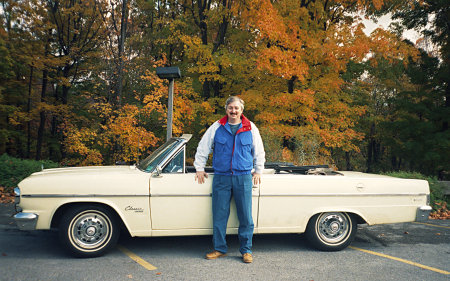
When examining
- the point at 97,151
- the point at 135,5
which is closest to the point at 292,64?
the point at 97,151

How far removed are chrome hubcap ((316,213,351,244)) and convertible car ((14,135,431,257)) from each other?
13mm

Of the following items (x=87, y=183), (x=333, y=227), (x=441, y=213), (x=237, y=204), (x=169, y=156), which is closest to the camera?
(x=87, y=183)

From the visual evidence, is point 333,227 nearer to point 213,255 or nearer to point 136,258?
point 213,255

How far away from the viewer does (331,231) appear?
15.8 ft

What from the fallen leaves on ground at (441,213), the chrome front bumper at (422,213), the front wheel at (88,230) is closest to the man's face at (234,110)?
the front wheel at (88,230)

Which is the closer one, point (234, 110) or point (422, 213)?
point (234, 110)

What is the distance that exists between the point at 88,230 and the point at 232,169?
1.88 metres

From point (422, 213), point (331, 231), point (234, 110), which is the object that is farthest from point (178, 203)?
point (422, 213)

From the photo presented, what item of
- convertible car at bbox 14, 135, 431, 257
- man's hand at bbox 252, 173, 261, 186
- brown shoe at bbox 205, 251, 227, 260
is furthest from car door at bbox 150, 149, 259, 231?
man's hand at bbox 252, 173, 261, 186

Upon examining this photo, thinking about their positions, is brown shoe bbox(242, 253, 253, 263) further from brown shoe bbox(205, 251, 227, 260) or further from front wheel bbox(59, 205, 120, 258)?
front wheel bbox(59, 205, 120, 258)

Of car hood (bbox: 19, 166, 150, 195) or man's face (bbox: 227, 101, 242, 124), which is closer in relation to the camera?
car hood (bbox: 19, 166, 150, 195)

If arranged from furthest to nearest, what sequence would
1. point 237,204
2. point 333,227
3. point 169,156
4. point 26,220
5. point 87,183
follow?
point 333,227, point 169,156, point 237,204, point 87,183, point 26,220

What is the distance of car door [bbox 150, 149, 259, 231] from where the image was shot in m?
4.30

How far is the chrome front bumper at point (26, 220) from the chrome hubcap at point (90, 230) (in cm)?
42
